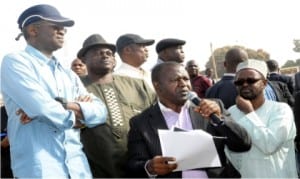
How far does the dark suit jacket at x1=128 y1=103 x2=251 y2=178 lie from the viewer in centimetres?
302

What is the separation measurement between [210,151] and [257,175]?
0.58m

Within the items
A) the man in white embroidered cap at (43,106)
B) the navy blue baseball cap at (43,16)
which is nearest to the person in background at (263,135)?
the man in white embroidered cap at (43,106)

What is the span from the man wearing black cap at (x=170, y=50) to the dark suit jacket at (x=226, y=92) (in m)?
0.69

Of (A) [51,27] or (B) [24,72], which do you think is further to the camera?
(A) [51,27]

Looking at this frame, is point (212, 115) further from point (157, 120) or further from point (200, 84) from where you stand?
point (200, 84)

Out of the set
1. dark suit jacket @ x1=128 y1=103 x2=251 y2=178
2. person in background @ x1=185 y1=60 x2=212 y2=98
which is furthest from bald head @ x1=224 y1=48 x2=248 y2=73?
dark suit jacket @ x1=128 y1=103 x2=251 y2=178

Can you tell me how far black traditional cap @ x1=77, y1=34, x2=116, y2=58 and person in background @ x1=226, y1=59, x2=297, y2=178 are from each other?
1.29 meters

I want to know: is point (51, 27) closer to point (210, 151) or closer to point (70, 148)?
point (70, 148)

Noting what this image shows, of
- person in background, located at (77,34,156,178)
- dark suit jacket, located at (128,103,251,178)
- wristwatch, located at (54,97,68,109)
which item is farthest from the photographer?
person in background, located at (77,34,156,178)

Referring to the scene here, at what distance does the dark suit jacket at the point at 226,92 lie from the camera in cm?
477

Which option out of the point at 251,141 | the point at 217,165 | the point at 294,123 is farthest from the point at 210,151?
the point at 294,123

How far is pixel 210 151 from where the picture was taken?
2902 millimetres

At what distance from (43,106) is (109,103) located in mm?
1007

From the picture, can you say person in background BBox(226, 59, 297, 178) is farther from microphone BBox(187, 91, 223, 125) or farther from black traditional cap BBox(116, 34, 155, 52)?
black traditional cap BBox(116, 34, 155, 52)
